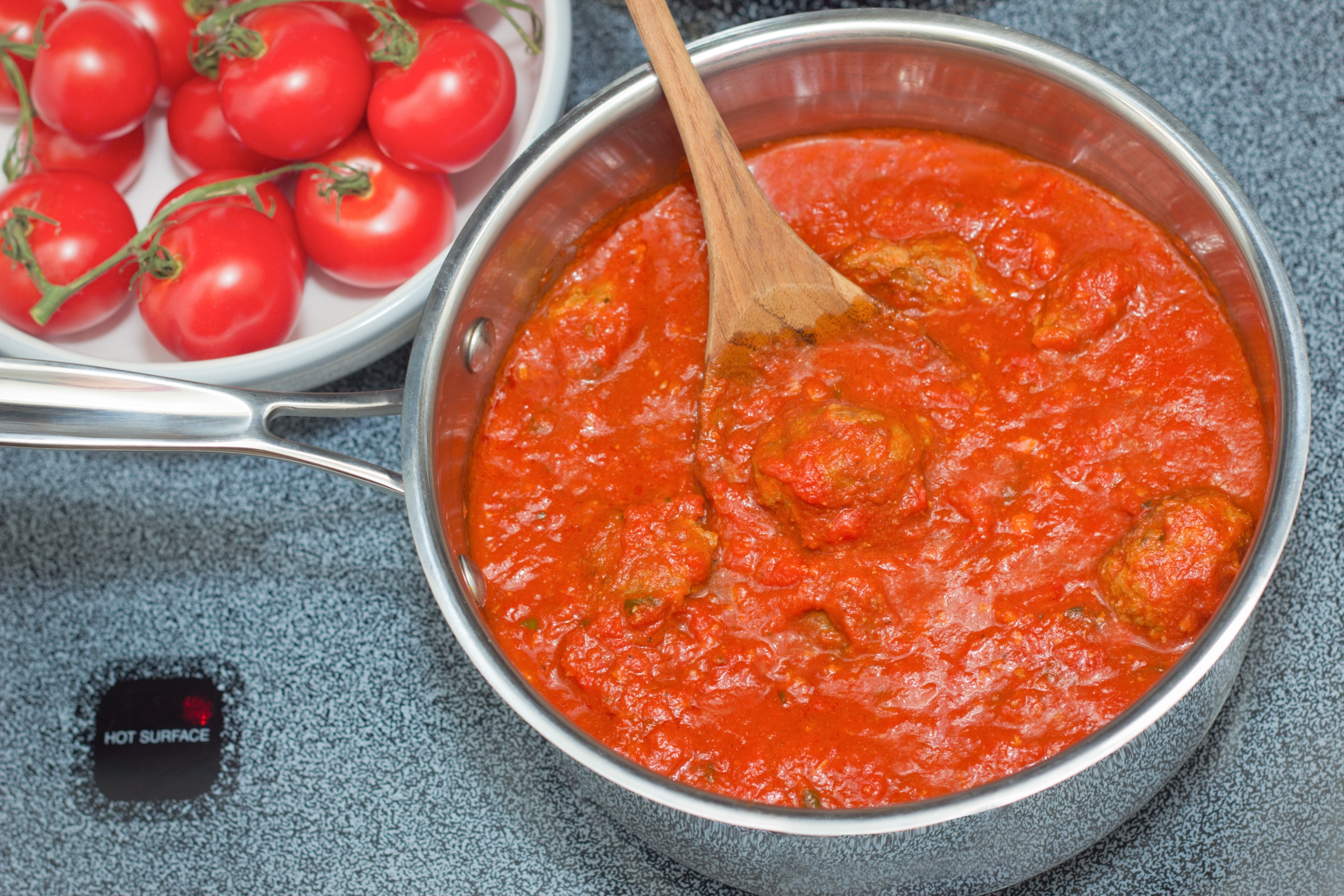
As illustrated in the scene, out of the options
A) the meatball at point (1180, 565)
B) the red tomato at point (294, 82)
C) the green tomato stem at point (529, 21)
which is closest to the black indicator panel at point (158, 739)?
the red tomato at point (294, 82)

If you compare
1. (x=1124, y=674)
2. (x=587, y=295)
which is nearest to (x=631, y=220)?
(x=587, y=295)

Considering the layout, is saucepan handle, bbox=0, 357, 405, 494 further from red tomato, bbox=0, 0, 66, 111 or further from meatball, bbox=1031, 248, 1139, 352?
meatball, bbox=1031, 248, 1139, 352

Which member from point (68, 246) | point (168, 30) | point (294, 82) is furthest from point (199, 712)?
point (168, 30)

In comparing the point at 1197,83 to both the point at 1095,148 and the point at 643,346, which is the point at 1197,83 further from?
the point at 643,346

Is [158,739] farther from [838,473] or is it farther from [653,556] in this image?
[838,473]

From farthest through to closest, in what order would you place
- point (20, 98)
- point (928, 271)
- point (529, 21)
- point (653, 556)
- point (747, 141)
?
point (529, 21) < point (20, 98) < point (747, 141) < point (928, 271) < point (653, 556)

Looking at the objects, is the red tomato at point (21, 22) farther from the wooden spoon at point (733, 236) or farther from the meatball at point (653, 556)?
the meatball at point (653, 556)
